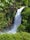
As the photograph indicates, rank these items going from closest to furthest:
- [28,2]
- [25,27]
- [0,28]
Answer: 1. [25,27]
2. [0,28]
3. [28,2]

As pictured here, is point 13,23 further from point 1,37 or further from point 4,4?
point 1,37

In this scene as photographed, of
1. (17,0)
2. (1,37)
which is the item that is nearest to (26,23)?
(1,37)

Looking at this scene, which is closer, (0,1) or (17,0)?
(0,1)

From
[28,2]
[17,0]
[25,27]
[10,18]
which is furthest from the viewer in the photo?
[17,0]

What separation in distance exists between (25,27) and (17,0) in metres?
5.86

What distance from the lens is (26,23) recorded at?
10281mm

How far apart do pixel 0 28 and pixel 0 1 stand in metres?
1.78

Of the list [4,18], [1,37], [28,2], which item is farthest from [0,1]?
[1,37]

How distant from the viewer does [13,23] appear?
12.4m

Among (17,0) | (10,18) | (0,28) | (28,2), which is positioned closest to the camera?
(0,28)

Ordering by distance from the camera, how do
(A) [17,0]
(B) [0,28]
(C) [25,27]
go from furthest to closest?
1. (A) [17,0]
2. (B) [0,28]
3. (C) [25,27]

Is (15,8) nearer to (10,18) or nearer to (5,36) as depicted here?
(10,18)

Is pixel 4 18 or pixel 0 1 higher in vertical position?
pixel 0 1

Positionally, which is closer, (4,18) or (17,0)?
(4,18)
